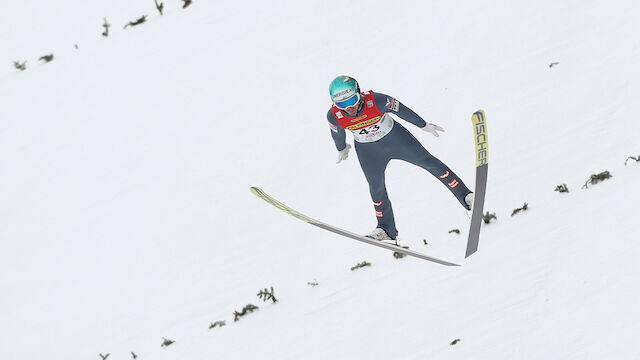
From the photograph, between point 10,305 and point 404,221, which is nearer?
point 404,221

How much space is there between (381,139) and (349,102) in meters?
0.65

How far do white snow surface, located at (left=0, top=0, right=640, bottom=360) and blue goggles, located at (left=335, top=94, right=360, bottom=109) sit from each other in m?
1.69

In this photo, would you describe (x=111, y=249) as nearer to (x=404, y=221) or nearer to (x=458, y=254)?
(x=404, y=221)

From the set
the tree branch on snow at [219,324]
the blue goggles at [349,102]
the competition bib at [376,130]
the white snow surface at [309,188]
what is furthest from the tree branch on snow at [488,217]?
the tree branch on snow at [219,324]

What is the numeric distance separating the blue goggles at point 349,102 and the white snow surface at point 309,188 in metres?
1.69

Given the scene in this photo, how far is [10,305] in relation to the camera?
10977mm

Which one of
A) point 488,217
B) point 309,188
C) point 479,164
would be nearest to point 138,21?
point 309,188

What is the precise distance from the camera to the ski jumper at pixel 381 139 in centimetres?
750

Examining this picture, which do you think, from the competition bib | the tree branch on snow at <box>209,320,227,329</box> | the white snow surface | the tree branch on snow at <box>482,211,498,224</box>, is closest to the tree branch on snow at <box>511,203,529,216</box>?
the white snow surface

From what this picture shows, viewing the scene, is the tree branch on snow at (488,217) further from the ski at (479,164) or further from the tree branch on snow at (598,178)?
the tree branch on snow at (598,178)

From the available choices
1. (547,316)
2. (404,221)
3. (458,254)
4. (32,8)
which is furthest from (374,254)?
(32,8)

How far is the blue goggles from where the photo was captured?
7.26 meters

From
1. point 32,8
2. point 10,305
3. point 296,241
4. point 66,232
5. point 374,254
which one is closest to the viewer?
point 374,254

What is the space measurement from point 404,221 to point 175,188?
400cm
